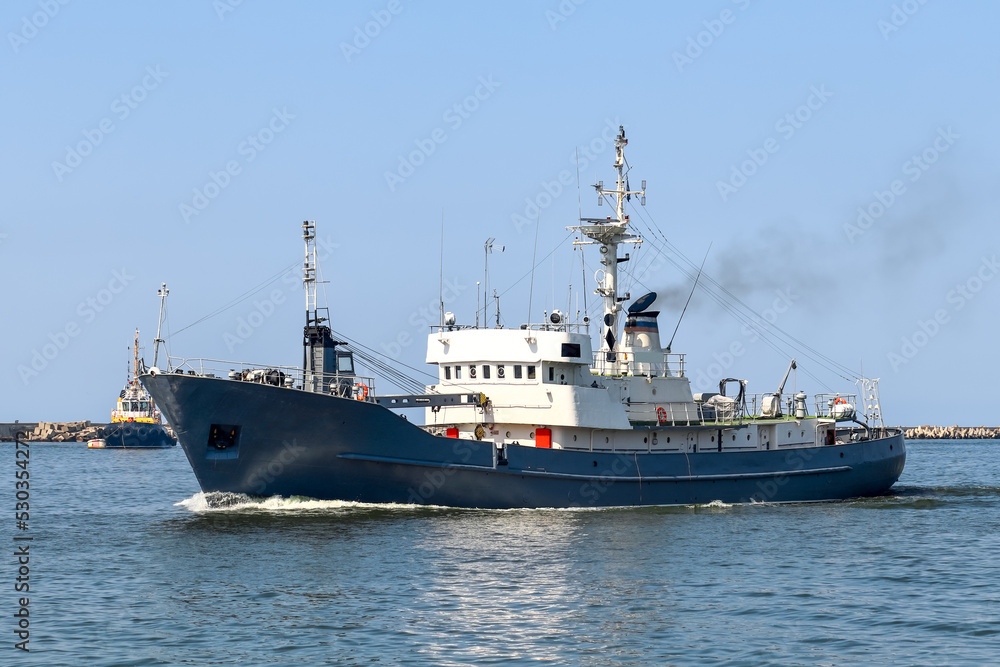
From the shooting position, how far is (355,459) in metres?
26.6

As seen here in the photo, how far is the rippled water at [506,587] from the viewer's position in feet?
50.4

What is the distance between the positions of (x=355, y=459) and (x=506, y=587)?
8.53 metres

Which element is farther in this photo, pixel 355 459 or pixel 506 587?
pixel 355 459

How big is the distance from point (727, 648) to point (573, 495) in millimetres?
13438

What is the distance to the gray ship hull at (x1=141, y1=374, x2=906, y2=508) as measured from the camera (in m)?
26.3

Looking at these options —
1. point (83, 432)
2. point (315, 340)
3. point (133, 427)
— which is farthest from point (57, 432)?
point (315, 340)

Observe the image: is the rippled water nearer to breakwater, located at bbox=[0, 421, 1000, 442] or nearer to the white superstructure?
the white superstructure

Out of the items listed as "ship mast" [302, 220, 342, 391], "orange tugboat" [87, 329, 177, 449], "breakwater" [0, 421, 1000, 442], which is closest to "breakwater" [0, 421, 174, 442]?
"breakwater" [0, 421, 1000, 442]

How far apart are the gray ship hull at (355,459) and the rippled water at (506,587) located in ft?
1.62

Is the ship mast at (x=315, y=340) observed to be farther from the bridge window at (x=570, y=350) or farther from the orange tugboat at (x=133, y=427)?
the orange tugboat at (x=133, y=427)

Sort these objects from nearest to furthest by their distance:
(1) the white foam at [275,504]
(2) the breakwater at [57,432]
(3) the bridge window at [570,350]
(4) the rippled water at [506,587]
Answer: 1. (4) the rippled water at [506,587]
2. (1) the white foam at [275,504]
3. (3) the bridge window at [570,350]
4. (2) the breakwater at [57,432]

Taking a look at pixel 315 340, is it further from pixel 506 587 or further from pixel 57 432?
pixel 57 432

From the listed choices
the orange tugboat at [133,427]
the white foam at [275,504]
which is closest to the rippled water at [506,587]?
the white foam at [275,504]

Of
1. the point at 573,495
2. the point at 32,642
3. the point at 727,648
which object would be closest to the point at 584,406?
the point at 573,495
